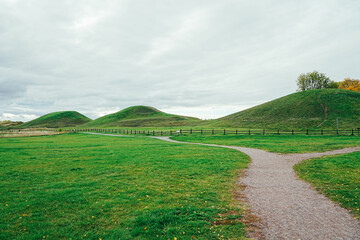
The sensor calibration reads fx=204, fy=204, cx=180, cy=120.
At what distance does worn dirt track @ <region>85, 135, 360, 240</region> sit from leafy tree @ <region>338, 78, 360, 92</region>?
126578 mm

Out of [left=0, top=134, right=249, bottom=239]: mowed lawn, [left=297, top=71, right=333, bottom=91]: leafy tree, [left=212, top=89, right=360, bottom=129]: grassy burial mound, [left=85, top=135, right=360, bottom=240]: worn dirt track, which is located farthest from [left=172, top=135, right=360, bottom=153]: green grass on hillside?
[left=297, top=71, right=333, bottom=91]: leafy tree

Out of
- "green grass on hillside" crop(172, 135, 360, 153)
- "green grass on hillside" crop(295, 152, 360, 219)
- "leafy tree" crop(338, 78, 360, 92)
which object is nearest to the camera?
"green grass on hillside" crop(295, 152, 360, 219)

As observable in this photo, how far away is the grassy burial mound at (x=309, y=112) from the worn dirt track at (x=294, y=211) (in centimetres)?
6386

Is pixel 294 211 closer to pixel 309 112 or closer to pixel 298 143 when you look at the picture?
pixel 298 143

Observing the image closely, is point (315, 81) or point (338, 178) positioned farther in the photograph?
point (315, 81)

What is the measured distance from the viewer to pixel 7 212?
25.1 feet

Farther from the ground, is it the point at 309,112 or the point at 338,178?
the point at 309,112

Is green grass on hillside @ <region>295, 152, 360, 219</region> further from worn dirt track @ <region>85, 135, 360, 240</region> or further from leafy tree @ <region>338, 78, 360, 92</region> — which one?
leafy tree @ <region>338, 78, 360, 92</region>

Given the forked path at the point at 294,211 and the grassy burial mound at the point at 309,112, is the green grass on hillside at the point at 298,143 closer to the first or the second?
the forked path at the point at 294,211

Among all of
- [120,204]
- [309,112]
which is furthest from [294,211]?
[309,112]

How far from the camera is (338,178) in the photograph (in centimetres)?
1192

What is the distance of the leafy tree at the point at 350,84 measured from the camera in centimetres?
10551

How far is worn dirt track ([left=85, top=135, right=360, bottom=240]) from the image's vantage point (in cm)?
618

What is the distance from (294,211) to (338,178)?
6.49m
